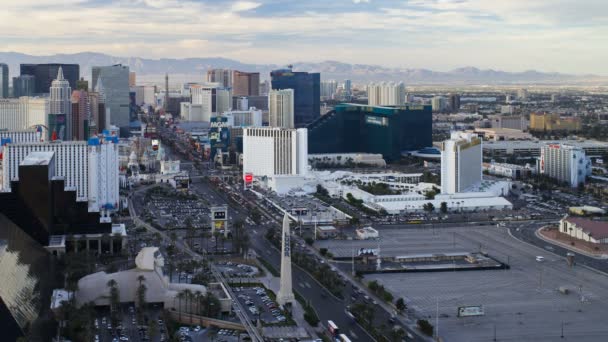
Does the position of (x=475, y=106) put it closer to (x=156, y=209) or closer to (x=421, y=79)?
(x=156, y=209)

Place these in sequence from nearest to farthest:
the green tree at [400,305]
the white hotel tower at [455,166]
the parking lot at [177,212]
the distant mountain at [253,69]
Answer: the green tree at [400,305], the parking lot at [177,212], the white hotel tower at [455,166], the distant mountain at [253,69]

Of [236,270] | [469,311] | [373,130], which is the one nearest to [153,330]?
[236,270]

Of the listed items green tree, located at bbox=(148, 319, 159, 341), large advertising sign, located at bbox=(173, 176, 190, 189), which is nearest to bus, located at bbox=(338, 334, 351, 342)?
green tree, located at bbox=(148, 319, 159, 341)

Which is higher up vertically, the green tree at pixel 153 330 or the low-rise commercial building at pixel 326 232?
the low-rise commercial building at pixel 326 232

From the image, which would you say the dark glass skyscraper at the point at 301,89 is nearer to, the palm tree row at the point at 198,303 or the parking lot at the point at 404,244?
the parking lot at the point at 404,244

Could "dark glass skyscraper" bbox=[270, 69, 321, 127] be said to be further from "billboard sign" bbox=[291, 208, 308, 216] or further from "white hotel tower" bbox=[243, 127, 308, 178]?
"billboard sign" bbox=[291, 208, 308, 216]

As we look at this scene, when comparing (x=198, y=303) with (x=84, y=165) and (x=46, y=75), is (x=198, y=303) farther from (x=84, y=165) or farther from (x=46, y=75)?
(x=46, y=75)

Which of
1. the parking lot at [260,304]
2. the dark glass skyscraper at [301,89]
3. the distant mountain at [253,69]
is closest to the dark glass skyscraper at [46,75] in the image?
the dark glass skyscraper at [301,89]
